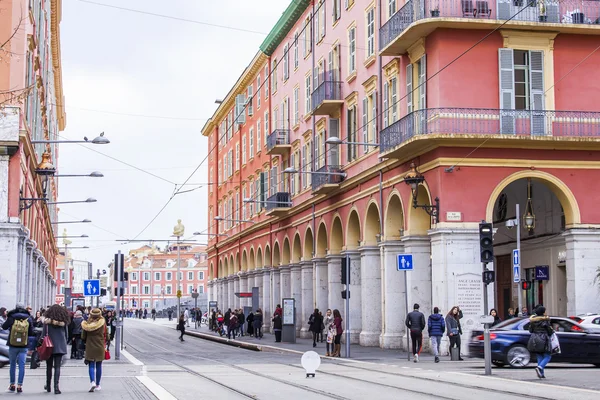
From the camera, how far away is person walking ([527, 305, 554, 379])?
21.7m

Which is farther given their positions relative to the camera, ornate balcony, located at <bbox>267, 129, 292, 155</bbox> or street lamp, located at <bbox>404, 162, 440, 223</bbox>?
ornate balcony, located at <bbox>267, 129, 292, 155</bbox>

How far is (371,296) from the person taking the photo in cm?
4066

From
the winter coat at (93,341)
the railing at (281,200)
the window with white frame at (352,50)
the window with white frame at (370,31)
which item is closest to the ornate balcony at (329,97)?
the window with white frame at (352,50)

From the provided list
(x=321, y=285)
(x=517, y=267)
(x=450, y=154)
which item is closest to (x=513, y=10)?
(x=450, y=154)

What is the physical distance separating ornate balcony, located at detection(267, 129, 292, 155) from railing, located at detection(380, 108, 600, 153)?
24512mm

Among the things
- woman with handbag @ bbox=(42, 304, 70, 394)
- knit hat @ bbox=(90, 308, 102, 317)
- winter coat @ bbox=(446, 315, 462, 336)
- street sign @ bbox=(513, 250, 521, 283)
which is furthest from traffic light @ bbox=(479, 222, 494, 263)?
woman with handbag @ bbox=(42, 304, 70, 394)

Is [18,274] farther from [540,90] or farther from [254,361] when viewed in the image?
[540,90]

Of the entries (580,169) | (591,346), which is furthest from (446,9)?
(591,346)

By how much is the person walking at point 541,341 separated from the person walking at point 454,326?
7.77m

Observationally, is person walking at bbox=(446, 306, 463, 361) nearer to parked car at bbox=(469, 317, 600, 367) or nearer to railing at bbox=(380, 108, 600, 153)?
parked car at bbox=(469, 317, 600, 367)

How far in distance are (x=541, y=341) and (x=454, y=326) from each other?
8207 mm

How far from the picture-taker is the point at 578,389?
19031 millimetres

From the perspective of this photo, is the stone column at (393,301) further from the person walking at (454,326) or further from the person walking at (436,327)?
the person walking at (454,326)

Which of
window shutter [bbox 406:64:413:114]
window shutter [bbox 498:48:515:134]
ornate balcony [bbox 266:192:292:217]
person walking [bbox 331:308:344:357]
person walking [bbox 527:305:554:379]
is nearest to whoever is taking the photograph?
person walking [bbox 527:305:554:379]
